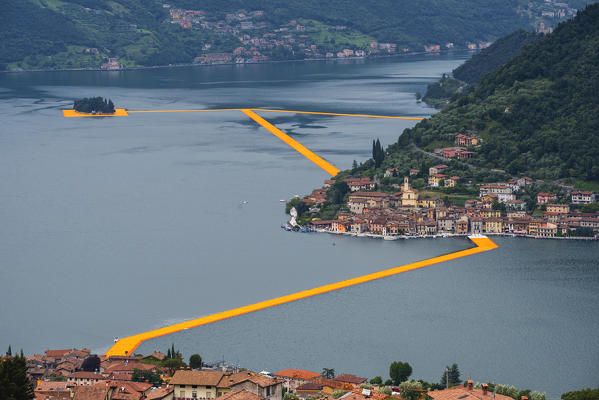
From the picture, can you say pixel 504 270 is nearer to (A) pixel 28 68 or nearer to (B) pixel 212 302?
(B) pixel 212 302

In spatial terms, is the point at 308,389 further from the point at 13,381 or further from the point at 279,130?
the point at 279,130

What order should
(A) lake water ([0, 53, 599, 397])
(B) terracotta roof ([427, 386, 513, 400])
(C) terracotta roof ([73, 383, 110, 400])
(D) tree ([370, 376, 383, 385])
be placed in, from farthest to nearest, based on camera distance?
1. (A) lake water ([0, 53, 599, 397])
2. (D) tree ([370, 376, 383, 385])
3. (C) terracotta roof ([73, 383, 110, 400])
4. (B) terracotta roof ([427, 386, 513, 400])

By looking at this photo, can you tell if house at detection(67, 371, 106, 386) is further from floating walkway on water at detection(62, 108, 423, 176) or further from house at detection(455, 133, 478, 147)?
house at detection(455, 133, 478, 147)

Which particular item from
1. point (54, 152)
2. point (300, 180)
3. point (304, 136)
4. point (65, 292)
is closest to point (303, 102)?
point (304, 136)

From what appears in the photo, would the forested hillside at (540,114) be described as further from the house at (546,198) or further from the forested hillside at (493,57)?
the forested hillside at (493,57)

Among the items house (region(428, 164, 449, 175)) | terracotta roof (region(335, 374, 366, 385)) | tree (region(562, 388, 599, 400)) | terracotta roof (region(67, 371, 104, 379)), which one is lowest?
terracotta roof (region(335, 374, 366, 385))

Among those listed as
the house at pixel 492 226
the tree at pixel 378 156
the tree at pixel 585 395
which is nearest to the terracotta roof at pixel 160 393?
the tree at pixel 585 395

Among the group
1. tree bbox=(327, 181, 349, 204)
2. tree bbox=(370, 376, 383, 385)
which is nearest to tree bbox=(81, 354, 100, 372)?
tree bbox=(370, 376, 383, 385)
